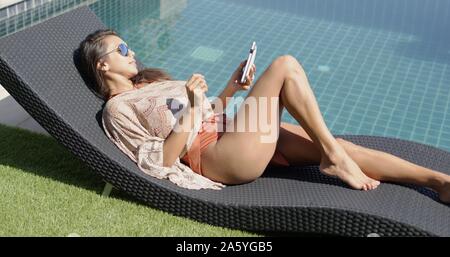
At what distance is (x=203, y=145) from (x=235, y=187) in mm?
314

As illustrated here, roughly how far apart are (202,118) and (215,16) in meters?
4.61

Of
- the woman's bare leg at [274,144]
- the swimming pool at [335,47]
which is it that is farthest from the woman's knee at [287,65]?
the swimming pool at [335,47]

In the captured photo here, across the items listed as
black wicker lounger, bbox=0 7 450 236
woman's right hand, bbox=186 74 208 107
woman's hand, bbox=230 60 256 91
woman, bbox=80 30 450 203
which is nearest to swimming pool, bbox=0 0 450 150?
woman's hand, bbox=230 60 256 91

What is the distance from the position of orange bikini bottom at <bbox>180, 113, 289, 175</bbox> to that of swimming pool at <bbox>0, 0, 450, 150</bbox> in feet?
6.07

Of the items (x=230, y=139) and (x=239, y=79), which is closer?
(x=230, y=139)

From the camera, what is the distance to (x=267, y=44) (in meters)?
7.74

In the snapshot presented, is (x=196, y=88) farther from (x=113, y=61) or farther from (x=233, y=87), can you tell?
(x=113, y=61)

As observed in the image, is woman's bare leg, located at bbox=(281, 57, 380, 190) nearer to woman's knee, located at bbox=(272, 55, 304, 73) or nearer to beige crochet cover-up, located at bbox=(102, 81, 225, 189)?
woman's knee, located at bbox=(272, 55, 304, 73)

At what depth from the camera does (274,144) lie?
391 centimetres

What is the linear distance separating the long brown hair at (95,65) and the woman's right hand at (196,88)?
2.29 feet

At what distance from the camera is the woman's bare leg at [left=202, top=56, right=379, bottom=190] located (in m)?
3.82

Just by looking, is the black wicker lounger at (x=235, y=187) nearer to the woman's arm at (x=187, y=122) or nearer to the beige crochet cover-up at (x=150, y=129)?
the beige crochet cover-up at (x=150, y=129)

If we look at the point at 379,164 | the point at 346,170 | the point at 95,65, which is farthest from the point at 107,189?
the point at 379,164

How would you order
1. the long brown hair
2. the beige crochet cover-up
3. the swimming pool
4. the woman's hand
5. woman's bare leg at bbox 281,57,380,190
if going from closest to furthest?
woman's bare leg at bbox 281,57,380,190 < the beige crochet cover-up < the woman's hand < the long brown hair < the swimming pool
